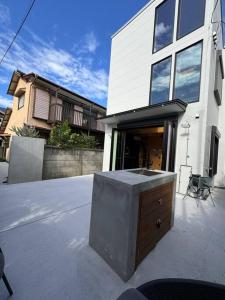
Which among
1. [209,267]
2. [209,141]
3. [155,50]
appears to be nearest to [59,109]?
[155,50]

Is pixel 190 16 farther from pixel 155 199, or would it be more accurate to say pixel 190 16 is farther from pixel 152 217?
pixel 152 217

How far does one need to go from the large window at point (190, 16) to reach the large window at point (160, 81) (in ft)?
3.01

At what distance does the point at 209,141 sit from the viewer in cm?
489

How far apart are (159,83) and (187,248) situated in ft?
17.6

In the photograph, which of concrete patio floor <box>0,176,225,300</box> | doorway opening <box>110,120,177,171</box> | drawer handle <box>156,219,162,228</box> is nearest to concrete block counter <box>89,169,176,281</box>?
drawer handle <box>156,219,162,228</box>

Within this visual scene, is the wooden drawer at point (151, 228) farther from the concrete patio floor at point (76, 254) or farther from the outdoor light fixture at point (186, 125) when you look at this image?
the outdoor light fixture at point (186, 125)

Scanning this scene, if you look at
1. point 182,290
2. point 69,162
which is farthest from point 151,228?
point 69,162

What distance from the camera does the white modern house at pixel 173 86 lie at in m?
4.75

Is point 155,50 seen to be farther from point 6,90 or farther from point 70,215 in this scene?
point 6,90

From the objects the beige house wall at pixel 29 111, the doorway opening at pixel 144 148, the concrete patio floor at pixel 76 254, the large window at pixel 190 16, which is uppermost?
→ the large window at pixel 190 16

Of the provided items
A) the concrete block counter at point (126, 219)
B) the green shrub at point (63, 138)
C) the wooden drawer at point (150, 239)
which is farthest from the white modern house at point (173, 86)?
the concrete block counter at point (126, 219)

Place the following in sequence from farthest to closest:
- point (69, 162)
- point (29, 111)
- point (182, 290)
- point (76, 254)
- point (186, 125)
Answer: point (29, 111)
point (69, 162)
point (186, 125)
point (76, 254)
point (182, 290)

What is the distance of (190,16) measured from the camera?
532 centimetres

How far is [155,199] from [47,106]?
9.94 m
